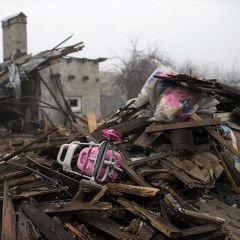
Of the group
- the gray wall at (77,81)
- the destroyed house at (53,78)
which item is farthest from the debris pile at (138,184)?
the gray wall at (77,81)

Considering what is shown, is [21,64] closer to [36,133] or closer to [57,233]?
[36,133]

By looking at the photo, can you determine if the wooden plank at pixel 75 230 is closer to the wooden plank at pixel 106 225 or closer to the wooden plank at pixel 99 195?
the wooden plank at pixel 106 225

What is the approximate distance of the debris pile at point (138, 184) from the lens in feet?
15.4

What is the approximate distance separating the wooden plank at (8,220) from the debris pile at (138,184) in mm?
11

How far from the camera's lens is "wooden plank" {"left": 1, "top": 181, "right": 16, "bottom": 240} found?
462 cm

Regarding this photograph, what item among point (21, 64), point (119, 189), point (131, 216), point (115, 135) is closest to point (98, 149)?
point (115, 135)

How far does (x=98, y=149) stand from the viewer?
544 cm

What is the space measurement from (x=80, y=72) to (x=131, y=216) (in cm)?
1547

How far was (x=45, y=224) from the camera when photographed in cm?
472

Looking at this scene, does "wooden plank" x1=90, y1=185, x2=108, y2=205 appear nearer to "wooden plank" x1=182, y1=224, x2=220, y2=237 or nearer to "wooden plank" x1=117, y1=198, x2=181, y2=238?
"wooden plank" x1=117, y1=198, x2=181, y2=238

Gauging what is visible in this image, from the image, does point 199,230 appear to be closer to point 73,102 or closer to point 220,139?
point 220,139

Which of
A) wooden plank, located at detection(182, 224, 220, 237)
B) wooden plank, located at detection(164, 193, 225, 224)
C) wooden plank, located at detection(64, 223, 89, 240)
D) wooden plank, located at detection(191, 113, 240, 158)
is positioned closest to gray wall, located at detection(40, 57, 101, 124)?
wooden plank, located at detection(191, 113, 240, 158)

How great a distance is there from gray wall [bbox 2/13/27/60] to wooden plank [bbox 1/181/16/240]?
1426 cm

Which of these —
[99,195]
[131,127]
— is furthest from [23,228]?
[131,127]
